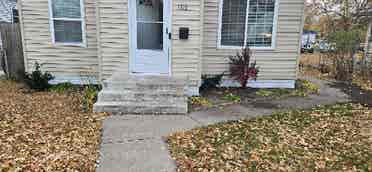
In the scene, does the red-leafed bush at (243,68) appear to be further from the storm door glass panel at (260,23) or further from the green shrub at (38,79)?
the green shrub at (38,79)

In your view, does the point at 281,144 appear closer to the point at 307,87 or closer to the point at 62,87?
the point at 307,87

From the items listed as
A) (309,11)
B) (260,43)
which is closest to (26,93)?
(260,43)

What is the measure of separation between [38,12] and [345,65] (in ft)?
32.2

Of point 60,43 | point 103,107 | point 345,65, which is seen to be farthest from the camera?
point 345,65

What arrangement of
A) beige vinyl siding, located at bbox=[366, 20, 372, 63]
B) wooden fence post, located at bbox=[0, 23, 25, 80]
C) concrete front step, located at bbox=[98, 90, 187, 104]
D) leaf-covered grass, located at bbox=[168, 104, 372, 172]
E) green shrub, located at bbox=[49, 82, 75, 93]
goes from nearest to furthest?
leaf-covered grass, located at bbox=[168, 104, 372, 172] < concrete front step, located at bbox=[98, 90, 187, 104] < green shrub, located at bbox=[49, 82, 75, 93] < wooden fence post, located at bbox=[0, 23, 25, 80] < beige vinyl siding, located at bbox=[366, 20, 372, 63]

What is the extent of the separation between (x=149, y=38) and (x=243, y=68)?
8.35 ft

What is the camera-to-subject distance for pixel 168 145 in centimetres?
352

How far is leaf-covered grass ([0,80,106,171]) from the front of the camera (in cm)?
297

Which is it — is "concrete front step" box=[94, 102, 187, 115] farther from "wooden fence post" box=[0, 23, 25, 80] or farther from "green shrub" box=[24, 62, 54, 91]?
"wooden fence post" box=[0, 23, 25, 80]

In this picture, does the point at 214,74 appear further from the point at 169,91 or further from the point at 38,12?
the point at 38,12

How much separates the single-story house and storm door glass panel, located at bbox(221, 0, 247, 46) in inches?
1.0

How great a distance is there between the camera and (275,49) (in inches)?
274

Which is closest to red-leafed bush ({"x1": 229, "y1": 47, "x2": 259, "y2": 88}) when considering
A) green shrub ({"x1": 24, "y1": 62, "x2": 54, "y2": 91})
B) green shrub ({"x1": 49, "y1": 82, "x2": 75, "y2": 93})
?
green shrub ({"x1": 49, "y1": 82, "x2": 75, "y2": 93})

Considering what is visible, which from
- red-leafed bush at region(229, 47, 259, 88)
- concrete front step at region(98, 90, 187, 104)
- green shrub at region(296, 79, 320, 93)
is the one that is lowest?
green shrub at region(296, 79, 320, 93)
